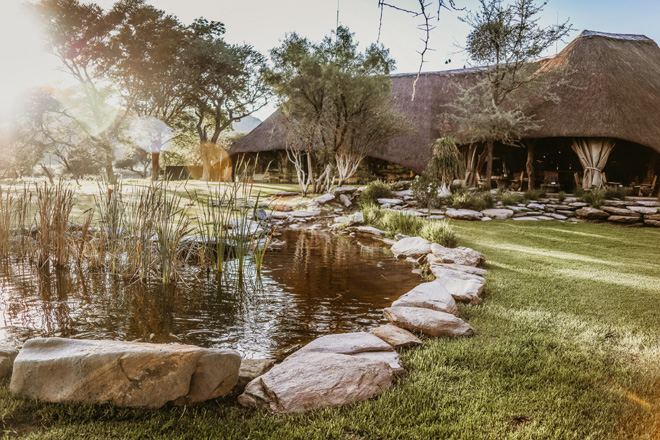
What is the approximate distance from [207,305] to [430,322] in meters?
1.98

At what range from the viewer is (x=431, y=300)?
3449 millimetres

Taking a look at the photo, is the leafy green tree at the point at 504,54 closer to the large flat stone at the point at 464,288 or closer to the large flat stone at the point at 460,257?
the large flat stone at the point at 460,257

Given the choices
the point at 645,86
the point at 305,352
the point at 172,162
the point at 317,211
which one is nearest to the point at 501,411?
the point at 305,352

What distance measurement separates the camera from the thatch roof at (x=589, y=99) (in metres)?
13.1

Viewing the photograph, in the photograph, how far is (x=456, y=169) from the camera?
1098cm

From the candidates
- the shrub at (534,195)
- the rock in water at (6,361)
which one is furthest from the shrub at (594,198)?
the rock in water at (6,361)

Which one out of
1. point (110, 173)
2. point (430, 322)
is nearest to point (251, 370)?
point (430, 322)

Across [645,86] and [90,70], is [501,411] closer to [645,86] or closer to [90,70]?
[645,86]

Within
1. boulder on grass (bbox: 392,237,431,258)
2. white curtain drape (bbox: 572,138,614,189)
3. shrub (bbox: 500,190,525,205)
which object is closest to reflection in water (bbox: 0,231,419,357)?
boulder on grass (bbox: 392,237,431,258)

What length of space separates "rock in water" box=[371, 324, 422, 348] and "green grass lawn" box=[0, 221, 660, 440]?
88 millimetres

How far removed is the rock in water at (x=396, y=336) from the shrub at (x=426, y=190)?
664 centimetres

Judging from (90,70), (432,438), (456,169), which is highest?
(90,70)

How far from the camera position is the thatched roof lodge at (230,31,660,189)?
13.2 metres

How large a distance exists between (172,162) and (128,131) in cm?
1246
